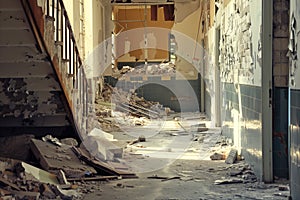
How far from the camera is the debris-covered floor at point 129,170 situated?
4.50 metres

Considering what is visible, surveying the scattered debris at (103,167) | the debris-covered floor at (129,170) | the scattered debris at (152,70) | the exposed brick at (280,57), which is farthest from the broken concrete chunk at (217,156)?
the scattered debris at (152,70)

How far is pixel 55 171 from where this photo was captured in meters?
5.17

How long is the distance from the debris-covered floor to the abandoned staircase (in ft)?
1.01

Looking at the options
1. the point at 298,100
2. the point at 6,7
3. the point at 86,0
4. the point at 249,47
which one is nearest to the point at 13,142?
the point at 6,7

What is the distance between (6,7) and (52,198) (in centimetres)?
191

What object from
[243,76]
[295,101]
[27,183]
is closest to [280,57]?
[243,76]

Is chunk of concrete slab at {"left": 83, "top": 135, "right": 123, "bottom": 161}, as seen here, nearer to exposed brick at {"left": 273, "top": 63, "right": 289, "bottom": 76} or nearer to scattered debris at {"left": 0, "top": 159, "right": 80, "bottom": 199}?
scattered debris at {"left": 0, "top": 159, "right": 80, "bottom": 199}

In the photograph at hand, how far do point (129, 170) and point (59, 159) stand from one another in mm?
885

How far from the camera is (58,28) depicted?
5418 mm

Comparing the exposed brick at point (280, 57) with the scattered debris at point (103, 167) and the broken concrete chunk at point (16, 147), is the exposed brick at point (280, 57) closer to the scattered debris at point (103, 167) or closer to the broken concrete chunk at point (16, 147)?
the scattered debris at point (103, 167)

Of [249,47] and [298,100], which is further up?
[249,47]

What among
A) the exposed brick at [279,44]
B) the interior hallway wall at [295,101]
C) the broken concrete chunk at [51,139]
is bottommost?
the broken concrete chunk at [51,139]

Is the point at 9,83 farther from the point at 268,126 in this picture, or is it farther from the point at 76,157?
the point at 268,126

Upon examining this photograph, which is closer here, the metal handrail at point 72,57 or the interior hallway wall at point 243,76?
the interior hallway wall at point 243,76
